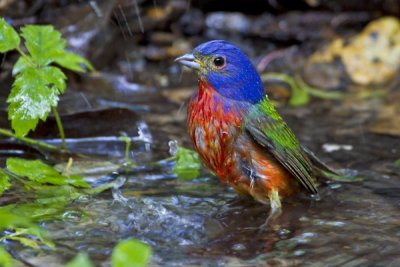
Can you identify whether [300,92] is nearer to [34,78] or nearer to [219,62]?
[219,62]

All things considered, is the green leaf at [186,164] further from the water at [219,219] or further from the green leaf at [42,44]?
the green leaf at [42,44]

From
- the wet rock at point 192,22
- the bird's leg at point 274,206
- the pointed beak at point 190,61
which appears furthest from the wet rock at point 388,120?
the wet rock at point 192,22

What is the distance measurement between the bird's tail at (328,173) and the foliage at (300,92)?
77.0 inches

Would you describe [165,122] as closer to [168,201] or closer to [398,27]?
[168,201]

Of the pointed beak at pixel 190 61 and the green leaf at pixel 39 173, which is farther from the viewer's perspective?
the pointed beak at pixel 190 61

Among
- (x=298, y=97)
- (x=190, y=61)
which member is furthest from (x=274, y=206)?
(x=298, y=97)

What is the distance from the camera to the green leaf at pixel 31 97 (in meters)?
3.97

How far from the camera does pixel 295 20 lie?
8211 millimetres

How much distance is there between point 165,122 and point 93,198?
1.85 metres

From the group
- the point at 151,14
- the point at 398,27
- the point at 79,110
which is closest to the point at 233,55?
the point at 79,110

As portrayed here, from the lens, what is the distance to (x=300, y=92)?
6.92 metres

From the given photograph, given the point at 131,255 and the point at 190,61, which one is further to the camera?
the point at 190,61

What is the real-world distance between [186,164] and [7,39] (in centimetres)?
138

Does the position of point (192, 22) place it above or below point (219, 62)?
above
